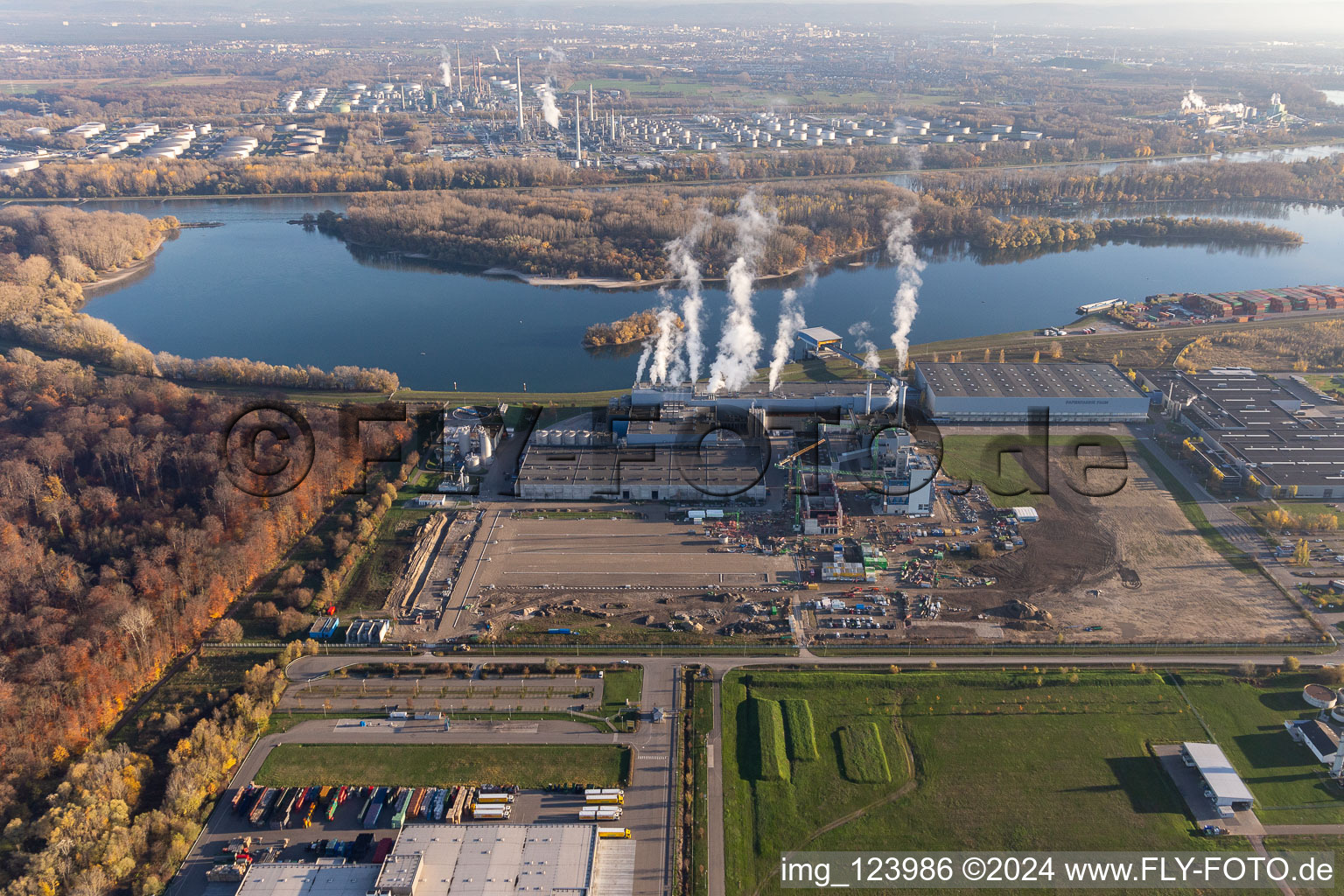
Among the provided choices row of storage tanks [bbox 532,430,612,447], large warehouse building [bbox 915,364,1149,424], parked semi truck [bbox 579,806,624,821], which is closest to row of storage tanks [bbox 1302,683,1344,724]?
large warehouse building [bbox 915,364,1149,424]

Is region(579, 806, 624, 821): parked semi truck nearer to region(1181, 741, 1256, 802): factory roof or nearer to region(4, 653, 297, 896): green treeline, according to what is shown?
region(4, 653, 297, 896): green treeline

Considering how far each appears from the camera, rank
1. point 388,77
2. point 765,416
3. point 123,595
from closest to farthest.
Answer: point 123,595 → point 765,416 → point 388,77

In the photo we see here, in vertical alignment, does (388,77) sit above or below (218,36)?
below

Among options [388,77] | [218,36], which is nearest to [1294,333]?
[388,77]

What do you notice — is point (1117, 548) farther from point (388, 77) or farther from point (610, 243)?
point (388, 77)

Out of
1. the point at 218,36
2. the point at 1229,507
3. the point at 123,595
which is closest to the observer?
the point at 123,595

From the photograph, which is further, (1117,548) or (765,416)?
(765,416)
